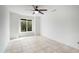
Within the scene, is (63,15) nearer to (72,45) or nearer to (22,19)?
(72,45)

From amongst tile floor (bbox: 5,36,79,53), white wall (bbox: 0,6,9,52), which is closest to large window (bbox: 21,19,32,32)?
tile floor (bbox: 5,36,79,53)

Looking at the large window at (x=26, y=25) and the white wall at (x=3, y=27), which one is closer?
the white wall at (x=3, y=27)

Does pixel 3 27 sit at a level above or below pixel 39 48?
above

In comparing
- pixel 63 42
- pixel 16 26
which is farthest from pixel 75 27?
pixel 16 26

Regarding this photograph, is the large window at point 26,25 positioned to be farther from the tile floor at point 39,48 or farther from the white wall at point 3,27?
the white wall at point 3,27

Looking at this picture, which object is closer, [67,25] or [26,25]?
[67,25]

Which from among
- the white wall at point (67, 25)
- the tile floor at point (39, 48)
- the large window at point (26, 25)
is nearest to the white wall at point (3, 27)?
the tile floor at point (39, 48)

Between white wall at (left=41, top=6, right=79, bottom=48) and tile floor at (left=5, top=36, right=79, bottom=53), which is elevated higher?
white wall at (left=41, top=6, right=79, bottom=48)

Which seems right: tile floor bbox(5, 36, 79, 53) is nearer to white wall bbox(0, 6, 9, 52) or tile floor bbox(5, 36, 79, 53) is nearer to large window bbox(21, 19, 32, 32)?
white wall bbox(0, 6, 9, 52)

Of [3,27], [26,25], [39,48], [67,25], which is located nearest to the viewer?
[3,27]

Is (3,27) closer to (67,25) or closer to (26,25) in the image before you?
(67,25)

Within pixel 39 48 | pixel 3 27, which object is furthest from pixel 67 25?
pixel 3 27
